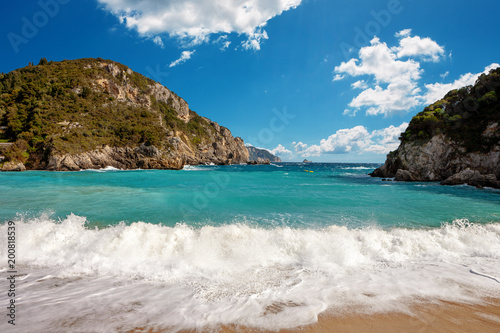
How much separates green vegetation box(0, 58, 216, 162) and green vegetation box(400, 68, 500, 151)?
6433 centimetres

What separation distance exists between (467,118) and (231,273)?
42.0 metres

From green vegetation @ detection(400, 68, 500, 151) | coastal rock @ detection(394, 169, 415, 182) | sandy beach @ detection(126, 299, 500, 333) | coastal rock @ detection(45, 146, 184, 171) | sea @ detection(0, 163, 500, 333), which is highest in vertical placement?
green vegetation @ detection(400, 68, 500, 151)

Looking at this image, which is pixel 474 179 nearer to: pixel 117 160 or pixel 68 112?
pixel 117 160

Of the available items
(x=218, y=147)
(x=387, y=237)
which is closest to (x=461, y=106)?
(x=387, y=237)

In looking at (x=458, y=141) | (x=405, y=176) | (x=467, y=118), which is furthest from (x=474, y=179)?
(x=467, y=118)

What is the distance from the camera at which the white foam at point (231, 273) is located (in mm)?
3582

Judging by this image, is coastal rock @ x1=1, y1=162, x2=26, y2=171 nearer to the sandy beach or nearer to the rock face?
the sandy beach

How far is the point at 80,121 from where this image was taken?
197 ft

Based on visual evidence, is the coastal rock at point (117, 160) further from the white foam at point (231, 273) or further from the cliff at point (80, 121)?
the white foam at point (231, 273)

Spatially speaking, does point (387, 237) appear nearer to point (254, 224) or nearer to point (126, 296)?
point (254, 224)

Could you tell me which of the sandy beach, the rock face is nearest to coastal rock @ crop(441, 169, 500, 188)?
the rock face

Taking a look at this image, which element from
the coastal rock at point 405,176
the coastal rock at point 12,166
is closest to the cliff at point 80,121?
the coastal rock at point 12,166

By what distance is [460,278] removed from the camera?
4.77 metres

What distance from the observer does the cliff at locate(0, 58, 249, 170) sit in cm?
4769
